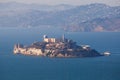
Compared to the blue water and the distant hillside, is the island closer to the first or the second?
the blue water

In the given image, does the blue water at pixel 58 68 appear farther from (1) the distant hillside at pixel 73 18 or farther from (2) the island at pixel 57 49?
(1) the distant hillside at pixel 73 18

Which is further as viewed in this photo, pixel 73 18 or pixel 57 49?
pixel 73 18

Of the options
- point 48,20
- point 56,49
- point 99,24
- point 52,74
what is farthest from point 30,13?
point 52,74

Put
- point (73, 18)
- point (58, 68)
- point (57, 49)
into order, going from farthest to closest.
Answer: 1. point (73, 18)
2. point (57, 49)
3. point (58, 68)

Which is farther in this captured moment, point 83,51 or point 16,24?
point 16,24

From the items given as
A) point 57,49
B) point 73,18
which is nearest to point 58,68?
point 57,49

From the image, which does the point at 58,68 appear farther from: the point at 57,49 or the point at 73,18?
the point at 73,18

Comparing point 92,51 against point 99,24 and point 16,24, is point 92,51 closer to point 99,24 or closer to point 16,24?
point 99,24

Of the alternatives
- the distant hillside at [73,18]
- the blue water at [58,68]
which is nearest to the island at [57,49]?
the blue water at [58,68]
